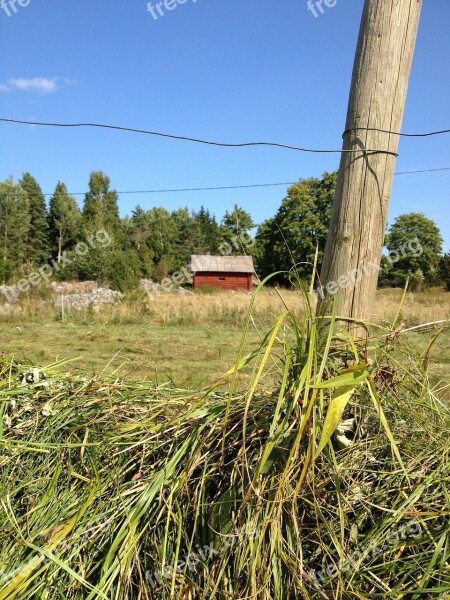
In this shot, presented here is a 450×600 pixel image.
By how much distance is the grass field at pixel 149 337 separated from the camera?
7.64 m

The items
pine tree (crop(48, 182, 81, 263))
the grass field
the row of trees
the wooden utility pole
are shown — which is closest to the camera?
the wooden utility pole

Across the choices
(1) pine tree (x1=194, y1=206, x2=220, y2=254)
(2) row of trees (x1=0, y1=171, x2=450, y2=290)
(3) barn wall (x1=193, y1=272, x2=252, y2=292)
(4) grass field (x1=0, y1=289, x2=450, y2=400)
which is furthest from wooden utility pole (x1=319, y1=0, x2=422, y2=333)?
(1) pine tree (x1=194, y1=206, x2=220, y2=254)

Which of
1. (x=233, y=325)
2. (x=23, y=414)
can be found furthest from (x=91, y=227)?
(x=23, y=414)

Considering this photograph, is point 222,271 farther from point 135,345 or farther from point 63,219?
point 135,345

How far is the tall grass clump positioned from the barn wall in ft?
150

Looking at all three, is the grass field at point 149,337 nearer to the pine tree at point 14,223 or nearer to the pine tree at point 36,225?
the pine tree at point 14,223

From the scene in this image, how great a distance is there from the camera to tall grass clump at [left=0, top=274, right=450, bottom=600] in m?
1.18

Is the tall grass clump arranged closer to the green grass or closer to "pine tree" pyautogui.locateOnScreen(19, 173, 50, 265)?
the green grass

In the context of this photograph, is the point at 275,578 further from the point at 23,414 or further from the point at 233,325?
the point at 233,325

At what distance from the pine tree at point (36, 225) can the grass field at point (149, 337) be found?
42874mm

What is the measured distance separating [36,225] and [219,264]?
2689 centimetres

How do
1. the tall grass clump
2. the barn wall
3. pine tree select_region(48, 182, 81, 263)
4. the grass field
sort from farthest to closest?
pine tree select_region(48, 182, 81, 263)
the barn wall
the grass field
the tall grass clump

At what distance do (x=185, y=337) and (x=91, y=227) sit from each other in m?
28.8

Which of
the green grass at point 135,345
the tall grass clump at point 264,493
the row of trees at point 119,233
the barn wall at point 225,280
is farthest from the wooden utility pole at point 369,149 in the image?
the barn wall at point 225,280
